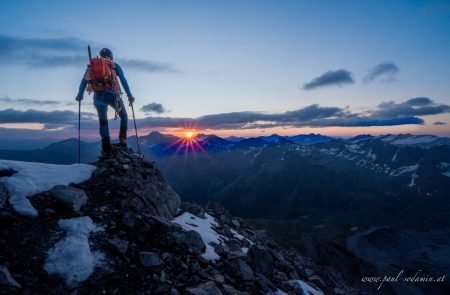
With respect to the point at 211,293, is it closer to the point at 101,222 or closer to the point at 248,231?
the point at 101,222

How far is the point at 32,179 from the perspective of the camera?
1236 cm

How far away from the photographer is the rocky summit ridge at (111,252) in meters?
8.74

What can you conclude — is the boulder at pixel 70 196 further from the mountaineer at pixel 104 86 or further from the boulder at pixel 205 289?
the boulder at pixel 205 289

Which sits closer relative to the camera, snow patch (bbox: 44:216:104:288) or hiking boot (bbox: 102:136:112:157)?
snow patch (bbox: 44:216:104:288)

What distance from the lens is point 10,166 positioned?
42.3ft

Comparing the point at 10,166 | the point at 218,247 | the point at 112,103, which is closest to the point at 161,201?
the point at 218,247

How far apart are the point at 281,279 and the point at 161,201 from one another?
7.30m

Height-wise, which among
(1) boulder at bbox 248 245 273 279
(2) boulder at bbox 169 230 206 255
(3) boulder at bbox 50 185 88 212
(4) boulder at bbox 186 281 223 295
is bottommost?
(1) boulder at bbox 248 245 273 279

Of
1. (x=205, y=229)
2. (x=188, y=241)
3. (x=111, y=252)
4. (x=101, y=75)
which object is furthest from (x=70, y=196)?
(x=205, y=229)

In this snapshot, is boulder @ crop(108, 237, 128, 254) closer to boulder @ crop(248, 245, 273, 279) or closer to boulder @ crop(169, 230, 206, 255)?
boulder @ crop(169, 230, 206, 255)

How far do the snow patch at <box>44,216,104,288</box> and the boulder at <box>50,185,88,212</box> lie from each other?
2.65 ft

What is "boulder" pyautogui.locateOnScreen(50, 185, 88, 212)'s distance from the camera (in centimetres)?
1152

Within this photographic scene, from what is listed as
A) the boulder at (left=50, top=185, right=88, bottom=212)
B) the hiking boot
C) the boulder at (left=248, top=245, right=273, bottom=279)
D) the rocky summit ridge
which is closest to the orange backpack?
the hiking boot

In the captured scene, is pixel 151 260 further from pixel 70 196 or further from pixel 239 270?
pixel 70 196
